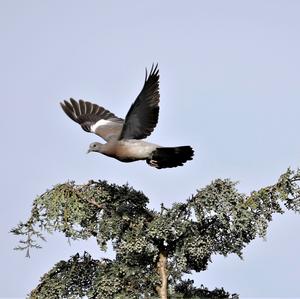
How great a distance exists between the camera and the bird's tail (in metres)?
9.96

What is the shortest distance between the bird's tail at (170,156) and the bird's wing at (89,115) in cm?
191

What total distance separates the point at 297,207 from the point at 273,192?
31 centimetres

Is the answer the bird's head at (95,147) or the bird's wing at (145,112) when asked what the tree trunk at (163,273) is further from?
the bird's head at (95,147)

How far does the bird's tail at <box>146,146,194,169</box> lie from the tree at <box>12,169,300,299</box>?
6.88 feet

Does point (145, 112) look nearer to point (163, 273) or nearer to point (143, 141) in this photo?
point (143, 141)

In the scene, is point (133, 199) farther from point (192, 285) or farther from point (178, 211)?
point (192, 285)

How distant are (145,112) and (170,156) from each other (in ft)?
2.58

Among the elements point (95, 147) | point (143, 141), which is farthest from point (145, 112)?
point (95, 147)

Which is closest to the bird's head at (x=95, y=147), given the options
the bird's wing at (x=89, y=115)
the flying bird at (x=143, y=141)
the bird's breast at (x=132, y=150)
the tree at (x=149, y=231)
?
the flying bird at (x=143, y=141)

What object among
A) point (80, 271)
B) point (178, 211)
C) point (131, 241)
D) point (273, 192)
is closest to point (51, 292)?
point (80, 271)

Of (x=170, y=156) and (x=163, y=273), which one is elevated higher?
(x=170, y=156)

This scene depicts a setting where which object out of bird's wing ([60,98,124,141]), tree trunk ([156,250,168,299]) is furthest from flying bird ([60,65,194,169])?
tree trunk ([156,250,168,299])

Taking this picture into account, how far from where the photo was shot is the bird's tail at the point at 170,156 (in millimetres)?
9961

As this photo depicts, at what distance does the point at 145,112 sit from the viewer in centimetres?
983
